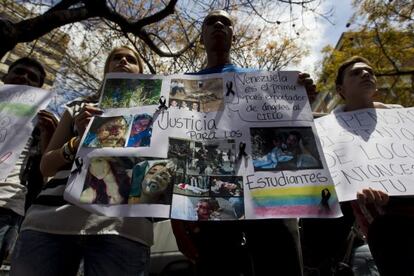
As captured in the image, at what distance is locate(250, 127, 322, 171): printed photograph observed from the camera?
1.35 metres

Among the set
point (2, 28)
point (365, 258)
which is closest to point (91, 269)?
point (365, 258)

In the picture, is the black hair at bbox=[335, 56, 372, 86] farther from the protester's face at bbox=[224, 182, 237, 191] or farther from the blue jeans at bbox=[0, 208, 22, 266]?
the blue jeans at bbox=[0, 208, 22, 266]

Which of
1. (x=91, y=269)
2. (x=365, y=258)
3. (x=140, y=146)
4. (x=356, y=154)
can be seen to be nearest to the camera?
(x=91, y=269)

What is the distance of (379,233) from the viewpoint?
147 cm

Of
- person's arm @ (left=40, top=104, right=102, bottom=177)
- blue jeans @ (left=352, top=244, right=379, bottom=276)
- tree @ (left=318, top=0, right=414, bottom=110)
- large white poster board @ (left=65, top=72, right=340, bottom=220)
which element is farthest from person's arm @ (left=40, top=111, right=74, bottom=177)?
tree @ (left=318, top=0, right=414, bottom=110)

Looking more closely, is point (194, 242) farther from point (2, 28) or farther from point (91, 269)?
point (2, 28)

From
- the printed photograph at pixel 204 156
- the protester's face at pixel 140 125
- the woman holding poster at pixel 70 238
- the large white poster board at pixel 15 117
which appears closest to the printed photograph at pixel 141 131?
the protester's face at pixel 140 125

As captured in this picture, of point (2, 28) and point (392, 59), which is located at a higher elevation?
point (392, 59)

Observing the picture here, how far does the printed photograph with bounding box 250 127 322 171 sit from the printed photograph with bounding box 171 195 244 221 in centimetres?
18

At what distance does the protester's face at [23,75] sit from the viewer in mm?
2199

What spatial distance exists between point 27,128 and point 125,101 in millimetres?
598

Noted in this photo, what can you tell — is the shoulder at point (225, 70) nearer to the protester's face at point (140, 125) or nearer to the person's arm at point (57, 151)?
the protester's face at point (140, 125)

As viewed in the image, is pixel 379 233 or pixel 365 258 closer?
pixel 379 233

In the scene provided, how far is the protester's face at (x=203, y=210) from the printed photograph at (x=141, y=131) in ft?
1.09
